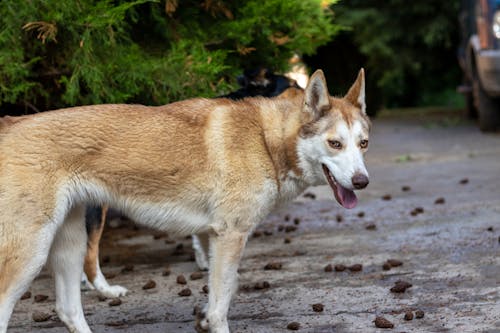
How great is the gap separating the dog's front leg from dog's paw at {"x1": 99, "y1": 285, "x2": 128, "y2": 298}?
1.66 metres

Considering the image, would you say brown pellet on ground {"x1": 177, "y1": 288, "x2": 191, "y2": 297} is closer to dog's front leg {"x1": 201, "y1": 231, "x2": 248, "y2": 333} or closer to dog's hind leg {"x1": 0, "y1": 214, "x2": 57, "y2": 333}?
dog's front leg {"x1": 201, "y1": 231, "x2": 248, "y2": 333}

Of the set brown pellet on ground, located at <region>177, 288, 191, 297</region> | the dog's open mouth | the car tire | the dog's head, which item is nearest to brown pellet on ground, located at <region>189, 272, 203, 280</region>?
brown pellet on ground, located at <region>177, 288, 191, 297</region>

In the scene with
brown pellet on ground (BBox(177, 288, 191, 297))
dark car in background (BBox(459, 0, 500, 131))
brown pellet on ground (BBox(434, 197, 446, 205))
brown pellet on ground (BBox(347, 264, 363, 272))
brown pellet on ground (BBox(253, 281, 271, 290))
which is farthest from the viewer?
dark car in background (BBox(459, 0, 500, 131))

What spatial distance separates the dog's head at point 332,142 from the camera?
17.2 feet

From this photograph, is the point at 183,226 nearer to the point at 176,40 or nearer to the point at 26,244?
the point at 26,244

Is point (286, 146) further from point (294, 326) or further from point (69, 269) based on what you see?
point (69, 269)

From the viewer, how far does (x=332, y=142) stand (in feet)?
17.4

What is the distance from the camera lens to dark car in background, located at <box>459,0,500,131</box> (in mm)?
14938

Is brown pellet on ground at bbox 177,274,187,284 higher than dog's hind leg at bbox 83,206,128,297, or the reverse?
dog's hind leg at bbox 83,206,128,297

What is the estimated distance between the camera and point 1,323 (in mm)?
5043

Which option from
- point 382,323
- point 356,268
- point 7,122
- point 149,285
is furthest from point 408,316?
point 7,122

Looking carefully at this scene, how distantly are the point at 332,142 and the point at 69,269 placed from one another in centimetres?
175

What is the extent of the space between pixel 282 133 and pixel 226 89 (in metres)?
2.73

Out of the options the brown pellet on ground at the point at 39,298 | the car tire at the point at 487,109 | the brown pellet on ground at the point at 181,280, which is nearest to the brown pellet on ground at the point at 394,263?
the brown pellet on ground at the point at 181,280
